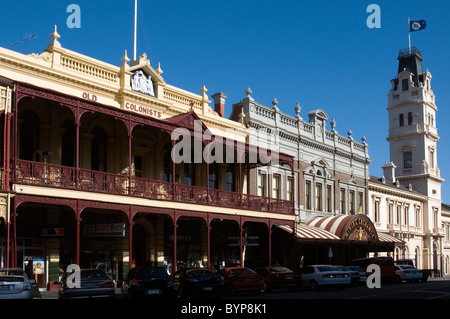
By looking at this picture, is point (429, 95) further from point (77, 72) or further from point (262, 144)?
point (77, 72)

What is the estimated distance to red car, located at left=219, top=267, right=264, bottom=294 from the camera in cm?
2391

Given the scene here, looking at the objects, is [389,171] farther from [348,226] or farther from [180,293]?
[180,293]

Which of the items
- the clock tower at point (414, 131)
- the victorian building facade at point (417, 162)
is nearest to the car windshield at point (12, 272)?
the victorian building facade at point (417, 162)

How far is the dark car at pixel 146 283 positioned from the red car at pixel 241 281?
12.5 ft

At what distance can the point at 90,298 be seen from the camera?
19062 millimetres

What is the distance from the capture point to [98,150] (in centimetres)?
2792

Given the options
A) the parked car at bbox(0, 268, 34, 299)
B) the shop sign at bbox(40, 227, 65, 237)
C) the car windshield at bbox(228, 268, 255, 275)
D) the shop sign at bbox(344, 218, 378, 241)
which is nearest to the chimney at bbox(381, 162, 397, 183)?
the shop sign at bbox(344, 218, 378, 241)

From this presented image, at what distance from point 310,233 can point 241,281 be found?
1272 centimetres

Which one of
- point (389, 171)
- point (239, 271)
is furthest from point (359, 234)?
point (389, 171)

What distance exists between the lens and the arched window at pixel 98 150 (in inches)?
1090

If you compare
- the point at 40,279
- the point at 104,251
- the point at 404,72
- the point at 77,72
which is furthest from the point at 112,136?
the point at 404,72

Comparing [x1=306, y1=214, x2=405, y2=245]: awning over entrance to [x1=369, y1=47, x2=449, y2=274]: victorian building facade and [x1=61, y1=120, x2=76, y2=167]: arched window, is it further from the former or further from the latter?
[x1=61, y1=120, x2=76, y2=167]: arched window

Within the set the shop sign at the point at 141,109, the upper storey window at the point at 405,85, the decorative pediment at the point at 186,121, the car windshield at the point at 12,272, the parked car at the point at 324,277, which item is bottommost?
the parked car at the point at 324,277

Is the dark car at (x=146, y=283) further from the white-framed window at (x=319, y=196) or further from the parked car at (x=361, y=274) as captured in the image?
the white-framed window at (x=319, y=196)
